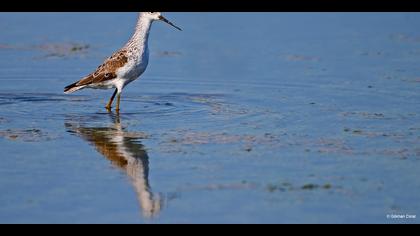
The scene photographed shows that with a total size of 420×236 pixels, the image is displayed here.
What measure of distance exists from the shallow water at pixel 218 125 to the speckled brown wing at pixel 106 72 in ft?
1.12

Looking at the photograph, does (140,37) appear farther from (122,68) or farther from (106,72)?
(106,72)

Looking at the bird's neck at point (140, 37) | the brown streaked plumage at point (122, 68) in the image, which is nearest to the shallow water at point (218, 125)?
the brown streaked plumage at point (122, 68)

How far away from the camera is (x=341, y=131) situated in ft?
36.8

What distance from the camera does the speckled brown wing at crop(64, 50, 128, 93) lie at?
1316cm

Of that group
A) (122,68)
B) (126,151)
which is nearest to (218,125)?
(126,151)

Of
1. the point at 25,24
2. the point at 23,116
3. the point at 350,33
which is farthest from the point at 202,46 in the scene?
the point at 23,116

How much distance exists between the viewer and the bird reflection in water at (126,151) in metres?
8.39

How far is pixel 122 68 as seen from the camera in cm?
1309

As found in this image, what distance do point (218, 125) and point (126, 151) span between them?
67.2 inches

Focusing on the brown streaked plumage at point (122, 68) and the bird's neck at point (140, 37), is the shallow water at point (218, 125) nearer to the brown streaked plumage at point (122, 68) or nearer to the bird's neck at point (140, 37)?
the brown streaked plumage at point (122, 68)

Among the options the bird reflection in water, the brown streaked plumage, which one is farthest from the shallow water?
the brown streaked plumage

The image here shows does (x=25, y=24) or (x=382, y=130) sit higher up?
(x=25, y=24)
